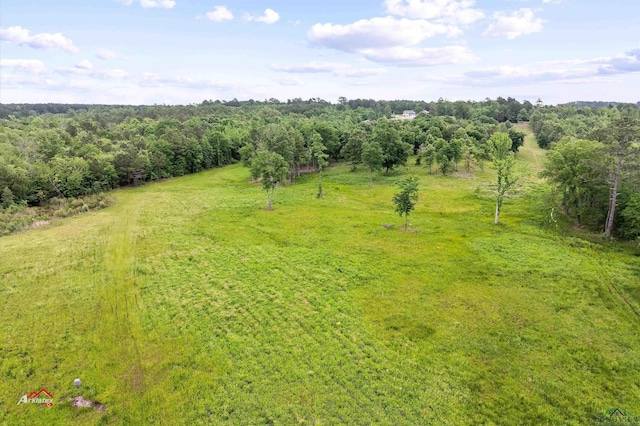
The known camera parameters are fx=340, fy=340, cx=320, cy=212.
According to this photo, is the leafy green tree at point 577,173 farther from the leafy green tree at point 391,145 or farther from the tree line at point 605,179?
the leafy green tree at point 391,145

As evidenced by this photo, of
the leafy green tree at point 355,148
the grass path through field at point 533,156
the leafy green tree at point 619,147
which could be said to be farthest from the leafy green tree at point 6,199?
the grass path through field at point 533,156

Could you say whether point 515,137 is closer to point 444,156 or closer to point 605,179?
point 444,156

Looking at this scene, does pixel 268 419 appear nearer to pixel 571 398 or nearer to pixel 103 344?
pixel 103 344

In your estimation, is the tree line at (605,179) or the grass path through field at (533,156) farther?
the grass path through field at (533,156)

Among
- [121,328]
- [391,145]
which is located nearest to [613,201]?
[391,145]

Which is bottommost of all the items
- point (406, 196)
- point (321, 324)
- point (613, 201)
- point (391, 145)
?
point (321, 324)

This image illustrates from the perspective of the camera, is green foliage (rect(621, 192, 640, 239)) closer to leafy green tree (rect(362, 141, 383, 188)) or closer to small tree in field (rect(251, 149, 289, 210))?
leafy green tree (rect(362, 141, 383, 188))

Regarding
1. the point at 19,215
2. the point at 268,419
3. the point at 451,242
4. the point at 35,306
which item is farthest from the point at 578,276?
the point at 19,215

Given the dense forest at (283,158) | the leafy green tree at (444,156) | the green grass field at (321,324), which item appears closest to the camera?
the green grass field at (321,324)
